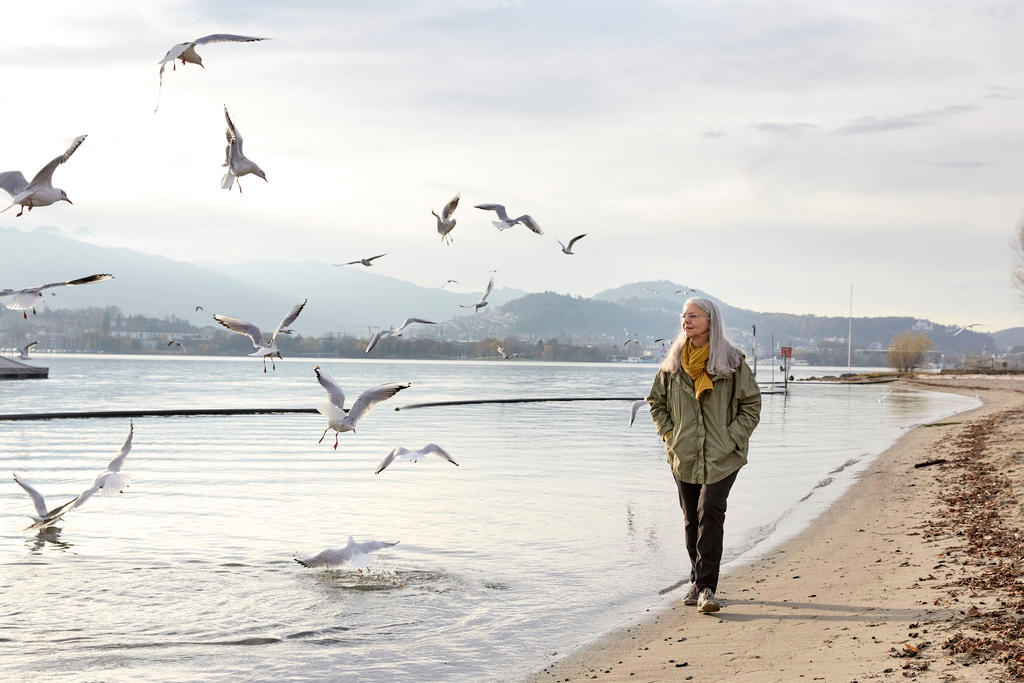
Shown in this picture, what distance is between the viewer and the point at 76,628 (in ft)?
27.2

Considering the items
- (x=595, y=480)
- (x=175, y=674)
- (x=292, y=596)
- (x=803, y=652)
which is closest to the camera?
(x=803, y=652)

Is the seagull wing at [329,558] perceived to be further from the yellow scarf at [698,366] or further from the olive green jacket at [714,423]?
the yellow scarf at [698,366]

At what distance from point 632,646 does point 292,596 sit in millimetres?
3756

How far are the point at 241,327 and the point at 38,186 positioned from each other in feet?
6.58

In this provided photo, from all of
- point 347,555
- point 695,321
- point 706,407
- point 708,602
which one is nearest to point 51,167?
point 347,555

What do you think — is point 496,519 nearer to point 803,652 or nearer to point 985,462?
point 803,652

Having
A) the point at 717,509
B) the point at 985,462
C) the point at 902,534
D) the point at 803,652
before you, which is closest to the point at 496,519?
the point at 902,534

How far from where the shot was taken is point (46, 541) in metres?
12.2

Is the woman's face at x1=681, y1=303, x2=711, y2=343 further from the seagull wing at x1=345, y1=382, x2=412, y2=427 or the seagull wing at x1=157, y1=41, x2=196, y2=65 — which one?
the seagull wing at x1=157, y1=41, x2=196, y2=65

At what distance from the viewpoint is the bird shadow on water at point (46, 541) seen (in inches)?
465

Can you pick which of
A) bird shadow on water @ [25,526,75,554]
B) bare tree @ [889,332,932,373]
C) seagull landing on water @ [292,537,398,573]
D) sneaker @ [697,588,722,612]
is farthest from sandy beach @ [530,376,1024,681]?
bare tree @ [889,332,932,373]

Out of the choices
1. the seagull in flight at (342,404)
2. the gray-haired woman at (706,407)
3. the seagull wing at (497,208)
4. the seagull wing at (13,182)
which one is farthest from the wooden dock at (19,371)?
the gray-haired woman at (706,407)

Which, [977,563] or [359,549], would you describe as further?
[359,549]

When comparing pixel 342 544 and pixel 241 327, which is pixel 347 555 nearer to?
pixel 241 327
